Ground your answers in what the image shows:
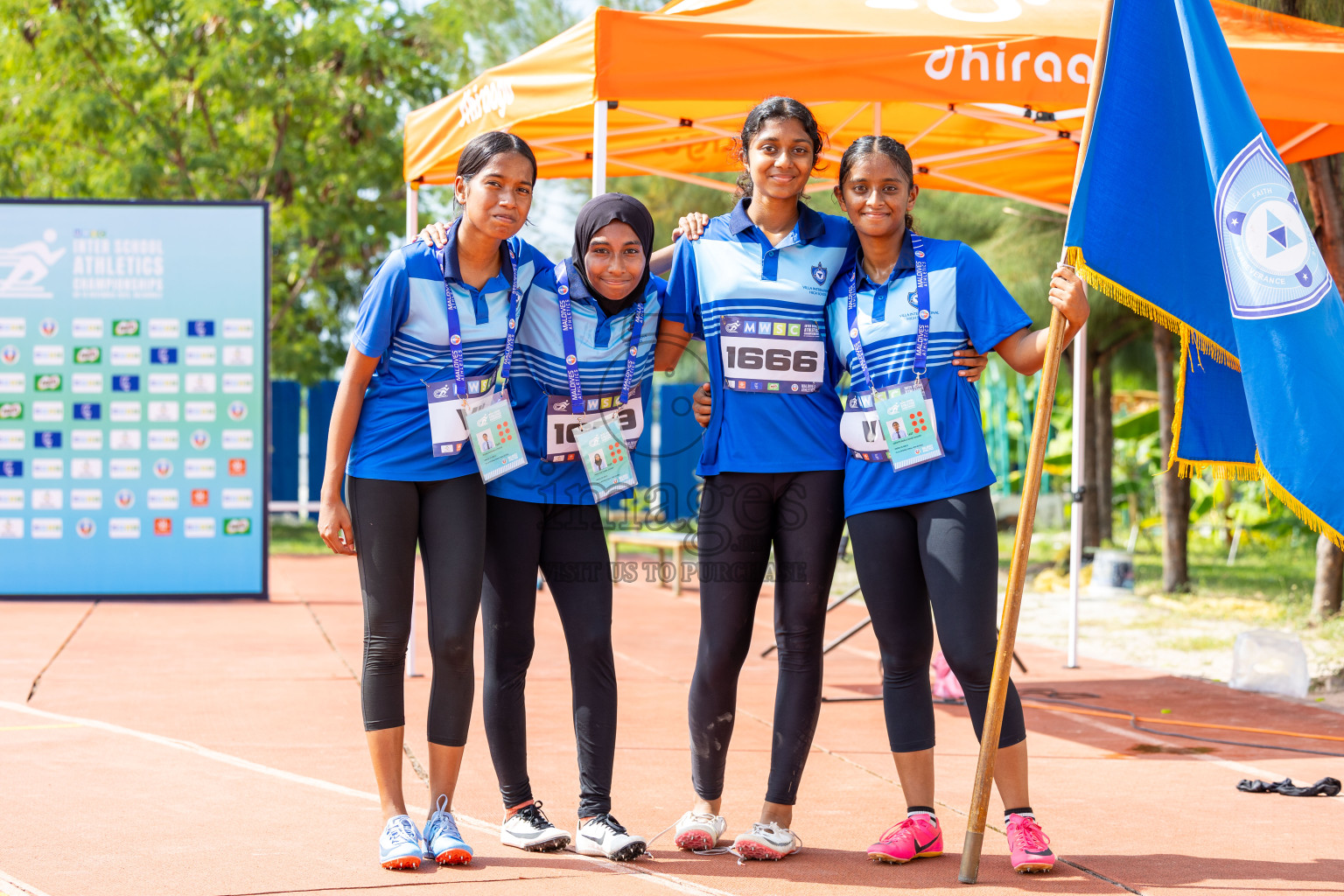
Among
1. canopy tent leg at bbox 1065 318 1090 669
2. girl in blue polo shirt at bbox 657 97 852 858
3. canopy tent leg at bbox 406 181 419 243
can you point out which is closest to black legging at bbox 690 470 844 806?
girl in blue polo shirt at bbox 657 97 852 858

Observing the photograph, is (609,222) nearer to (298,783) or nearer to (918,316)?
(918,316)

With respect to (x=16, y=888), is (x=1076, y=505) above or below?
above

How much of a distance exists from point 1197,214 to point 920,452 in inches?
41.2


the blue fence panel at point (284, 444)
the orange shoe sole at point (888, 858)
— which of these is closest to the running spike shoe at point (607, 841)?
the orange shoe sole at point (888, 858)

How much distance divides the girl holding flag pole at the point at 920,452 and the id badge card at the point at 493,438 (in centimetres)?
92

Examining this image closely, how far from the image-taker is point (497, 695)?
145 inches

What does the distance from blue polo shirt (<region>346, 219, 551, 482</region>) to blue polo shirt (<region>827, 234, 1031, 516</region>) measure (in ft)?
3.39

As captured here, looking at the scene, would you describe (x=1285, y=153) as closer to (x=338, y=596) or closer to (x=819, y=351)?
(x=819, y=351)

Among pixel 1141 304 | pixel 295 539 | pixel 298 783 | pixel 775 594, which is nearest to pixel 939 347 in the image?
pixel 1141 304

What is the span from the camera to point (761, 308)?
3604mm

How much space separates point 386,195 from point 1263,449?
47.9ft

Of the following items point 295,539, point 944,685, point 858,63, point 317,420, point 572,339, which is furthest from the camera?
point 317,420

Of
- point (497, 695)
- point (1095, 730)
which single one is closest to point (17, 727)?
point (497, 695)

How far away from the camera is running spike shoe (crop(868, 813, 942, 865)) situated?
12.0 ft
